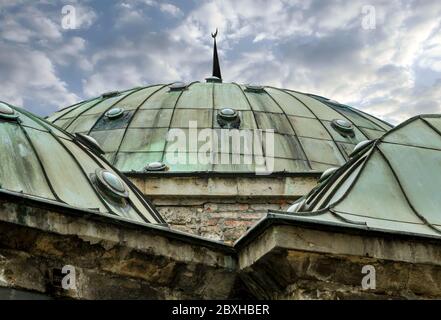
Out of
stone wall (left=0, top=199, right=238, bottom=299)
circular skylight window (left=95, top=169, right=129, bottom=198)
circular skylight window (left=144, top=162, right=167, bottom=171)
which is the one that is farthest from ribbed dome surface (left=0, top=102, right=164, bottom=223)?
circular skylight window (left=144, top=162, right=167, bottom=171)

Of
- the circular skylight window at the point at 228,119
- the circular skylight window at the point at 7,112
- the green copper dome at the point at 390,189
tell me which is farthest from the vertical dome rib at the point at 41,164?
the circular skylight window at the point at 228,119

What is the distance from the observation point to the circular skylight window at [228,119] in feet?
48.2

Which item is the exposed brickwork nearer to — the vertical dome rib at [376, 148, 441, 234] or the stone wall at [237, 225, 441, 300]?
the vertical dome rib at [376, 148, 441, 234]

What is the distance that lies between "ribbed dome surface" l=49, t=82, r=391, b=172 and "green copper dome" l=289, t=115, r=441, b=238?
5.42 meters

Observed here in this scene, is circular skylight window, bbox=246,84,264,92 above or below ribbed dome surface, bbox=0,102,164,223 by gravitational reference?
above

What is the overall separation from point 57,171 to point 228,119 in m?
7.06

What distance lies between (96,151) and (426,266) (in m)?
3.91

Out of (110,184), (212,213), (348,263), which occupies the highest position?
(212,213)

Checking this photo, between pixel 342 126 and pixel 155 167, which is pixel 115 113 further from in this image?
pixel 342 126

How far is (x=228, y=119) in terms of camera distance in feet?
48.4

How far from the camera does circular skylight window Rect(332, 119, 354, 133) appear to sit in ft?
51.0

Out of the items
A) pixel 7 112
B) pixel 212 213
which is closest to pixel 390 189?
pixel 7 112

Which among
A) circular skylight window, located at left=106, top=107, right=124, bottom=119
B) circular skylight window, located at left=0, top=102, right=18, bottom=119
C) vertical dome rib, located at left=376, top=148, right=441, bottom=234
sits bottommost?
vertical dome rib, located at left=376, top=148, right=441, bottom=234
